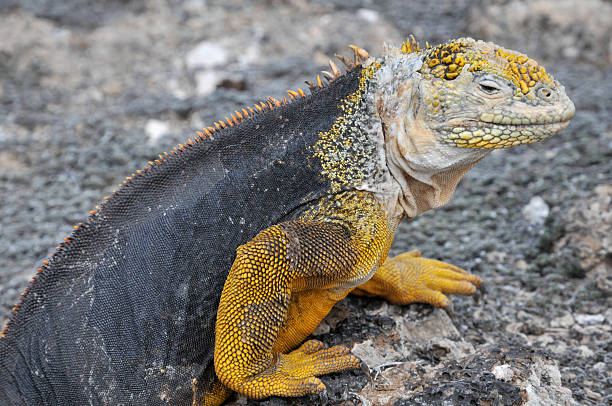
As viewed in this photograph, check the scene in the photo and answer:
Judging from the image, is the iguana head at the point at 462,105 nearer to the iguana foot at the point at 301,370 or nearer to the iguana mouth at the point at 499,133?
the iguana mouth at the point at 499,133

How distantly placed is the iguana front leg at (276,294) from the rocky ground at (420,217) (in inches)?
6.2

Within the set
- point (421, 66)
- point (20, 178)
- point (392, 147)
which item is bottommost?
point (20, 178)

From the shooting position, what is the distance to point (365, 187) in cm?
343

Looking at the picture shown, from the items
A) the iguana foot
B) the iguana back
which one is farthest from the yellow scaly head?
the iguana foot

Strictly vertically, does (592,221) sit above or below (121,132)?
above

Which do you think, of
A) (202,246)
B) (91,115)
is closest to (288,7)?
(91,115)

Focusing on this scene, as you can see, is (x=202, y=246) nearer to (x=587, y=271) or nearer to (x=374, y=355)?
(x=374, y=355)

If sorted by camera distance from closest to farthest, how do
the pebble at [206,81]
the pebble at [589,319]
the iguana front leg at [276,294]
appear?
the iguana front leg at [276,294]
the pebble at [589,319]
the pebble at [206,81]

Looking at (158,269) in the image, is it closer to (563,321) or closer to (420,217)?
(563,321)

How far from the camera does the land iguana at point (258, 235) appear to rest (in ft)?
10.4

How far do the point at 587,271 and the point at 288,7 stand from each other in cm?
714

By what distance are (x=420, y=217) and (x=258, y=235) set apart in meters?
3.32

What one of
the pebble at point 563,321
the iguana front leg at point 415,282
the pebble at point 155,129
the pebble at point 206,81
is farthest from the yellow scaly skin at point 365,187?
the pebble at point 206,81

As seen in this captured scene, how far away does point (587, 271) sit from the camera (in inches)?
190
